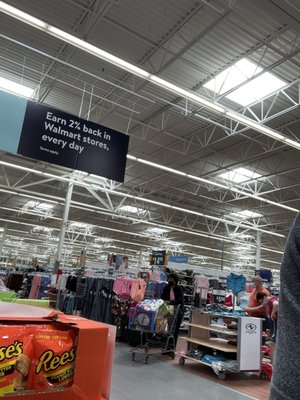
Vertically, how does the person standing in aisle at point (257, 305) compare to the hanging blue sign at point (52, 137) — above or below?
below

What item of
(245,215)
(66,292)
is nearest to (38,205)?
(66,292)

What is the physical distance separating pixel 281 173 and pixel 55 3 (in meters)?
9.06

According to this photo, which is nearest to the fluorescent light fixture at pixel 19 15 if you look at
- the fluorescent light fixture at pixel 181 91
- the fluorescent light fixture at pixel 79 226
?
the fluorescent light fixture at pixel 181 91

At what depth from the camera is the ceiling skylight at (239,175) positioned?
44.4ft

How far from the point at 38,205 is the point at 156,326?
1493cm

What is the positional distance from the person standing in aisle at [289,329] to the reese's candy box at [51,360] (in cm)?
64

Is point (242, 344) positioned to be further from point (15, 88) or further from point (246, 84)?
point (15, 88)

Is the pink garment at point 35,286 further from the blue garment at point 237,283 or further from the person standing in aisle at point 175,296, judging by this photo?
the blue garment at point 237,283

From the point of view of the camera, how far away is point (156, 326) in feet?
23.4

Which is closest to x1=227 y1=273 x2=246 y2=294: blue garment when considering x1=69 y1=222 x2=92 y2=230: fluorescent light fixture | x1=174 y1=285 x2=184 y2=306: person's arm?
x1=174 y1=285 x2=184 y2=306: person's arm

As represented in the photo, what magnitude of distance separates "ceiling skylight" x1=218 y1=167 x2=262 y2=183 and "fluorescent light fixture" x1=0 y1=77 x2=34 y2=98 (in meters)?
7.61

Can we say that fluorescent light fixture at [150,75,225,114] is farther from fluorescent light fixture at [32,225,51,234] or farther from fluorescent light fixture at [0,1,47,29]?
fluorescent light fixture at [32,225,51,234]

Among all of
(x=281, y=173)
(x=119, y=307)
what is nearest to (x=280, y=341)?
(x=119, y=307)

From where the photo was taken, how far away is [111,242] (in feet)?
101
